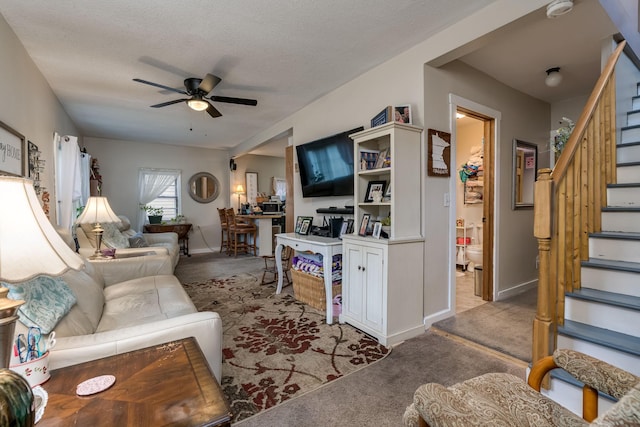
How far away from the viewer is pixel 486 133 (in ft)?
11.2

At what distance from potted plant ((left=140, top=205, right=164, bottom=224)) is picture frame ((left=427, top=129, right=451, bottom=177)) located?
5.92 metres

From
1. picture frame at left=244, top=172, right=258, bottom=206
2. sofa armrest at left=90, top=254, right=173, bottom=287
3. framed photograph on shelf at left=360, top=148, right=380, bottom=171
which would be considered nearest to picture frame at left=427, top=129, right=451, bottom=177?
framed photograph on shelf at left=360, top=148, right=380, bottom=171

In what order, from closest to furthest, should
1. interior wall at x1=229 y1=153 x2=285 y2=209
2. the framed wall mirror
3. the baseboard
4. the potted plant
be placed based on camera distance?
the baseboard, the framed wall mirror, the potted plant, interior wall at x1=229 y1=153 x2=285 y2=209

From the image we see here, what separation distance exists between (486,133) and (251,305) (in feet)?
10.9

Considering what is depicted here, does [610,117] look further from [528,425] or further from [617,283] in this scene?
[528,425]

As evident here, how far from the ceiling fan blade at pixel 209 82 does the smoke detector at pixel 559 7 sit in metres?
2.59

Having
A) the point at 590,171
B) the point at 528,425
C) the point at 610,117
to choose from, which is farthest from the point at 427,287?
the point at 610,117

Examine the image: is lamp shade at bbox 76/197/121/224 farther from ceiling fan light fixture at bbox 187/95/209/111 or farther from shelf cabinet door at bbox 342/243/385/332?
shelf cabinet door at bbox 342/243/385/332

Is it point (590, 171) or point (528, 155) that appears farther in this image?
point (528, 155)

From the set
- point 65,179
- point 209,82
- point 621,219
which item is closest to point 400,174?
point 621,219

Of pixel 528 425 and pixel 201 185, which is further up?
pixel 201 185

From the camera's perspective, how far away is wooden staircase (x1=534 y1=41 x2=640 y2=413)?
1.61 metres

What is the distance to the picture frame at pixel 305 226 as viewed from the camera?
3.76 meters

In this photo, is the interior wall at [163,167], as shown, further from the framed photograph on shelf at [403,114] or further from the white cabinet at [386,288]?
the framed photograph on shelf at [403,114]
